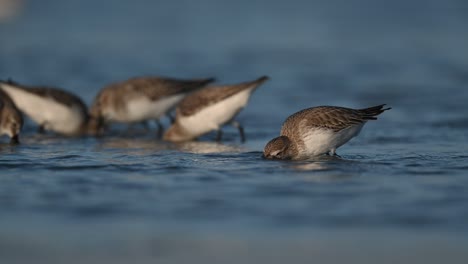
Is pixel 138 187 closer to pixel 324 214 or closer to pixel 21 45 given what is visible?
pixel 324 214

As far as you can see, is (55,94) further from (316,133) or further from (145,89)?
(316,133)

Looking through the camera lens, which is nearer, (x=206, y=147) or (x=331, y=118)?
(x=331, y=118)

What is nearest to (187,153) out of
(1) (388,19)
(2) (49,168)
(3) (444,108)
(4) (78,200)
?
(2) (49,168)

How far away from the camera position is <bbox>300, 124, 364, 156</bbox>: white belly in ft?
30.8

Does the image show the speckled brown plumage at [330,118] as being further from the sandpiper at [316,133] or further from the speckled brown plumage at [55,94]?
the speckled brown plumage at [55,94]

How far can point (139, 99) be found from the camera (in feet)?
43.3

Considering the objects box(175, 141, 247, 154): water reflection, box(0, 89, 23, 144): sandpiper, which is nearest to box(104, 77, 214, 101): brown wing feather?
box(175, 141, 247, 154): water reflection

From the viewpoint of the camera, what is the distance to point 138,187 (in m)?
7.82

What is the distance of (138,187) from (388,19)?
18692mm

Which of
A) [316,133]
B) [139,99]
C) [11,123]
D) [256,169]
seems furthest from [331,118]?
[11,123]

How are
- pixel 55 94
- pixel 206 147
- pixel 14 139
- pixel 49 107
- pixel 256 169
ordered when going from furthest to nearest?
pixel 55 94
pixel 49 107
pixel 14 139
pixel 206 147
pixel 256 169

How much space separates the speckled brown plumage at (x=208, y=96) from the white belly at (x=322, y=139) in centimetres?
225

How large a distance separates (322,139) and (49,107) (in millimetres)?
5506

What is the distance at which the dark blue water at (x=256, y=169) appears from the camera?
5.95 meters
